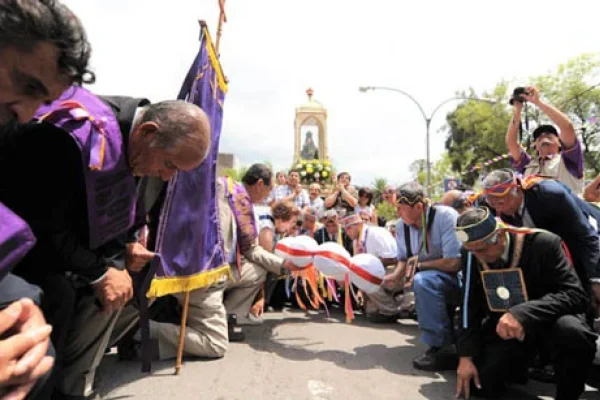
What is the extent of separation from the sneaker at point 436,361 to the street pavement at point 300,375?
60 millimetres

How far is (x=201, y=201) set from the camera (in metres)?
3.37

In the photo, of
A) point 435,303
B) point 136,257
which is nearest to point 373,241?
point 435,303

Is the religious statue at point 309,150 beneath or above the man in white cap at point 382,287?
above

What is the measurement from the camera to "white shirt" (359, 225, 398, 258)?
5215mm

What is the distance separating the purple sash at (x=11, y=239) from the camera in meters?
1.03

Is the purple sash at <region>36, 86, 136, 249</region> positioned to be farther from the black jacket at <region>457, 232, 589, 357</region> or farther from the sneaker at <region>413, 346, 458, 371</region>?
the sneaker at <region>413, 346, 458, 371</region>

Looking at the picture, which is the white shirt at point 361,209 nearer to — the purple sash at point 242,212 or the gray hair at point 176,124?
the purple sash at point 242,212

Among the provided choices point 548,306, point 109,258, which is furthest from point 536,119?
point 109,258

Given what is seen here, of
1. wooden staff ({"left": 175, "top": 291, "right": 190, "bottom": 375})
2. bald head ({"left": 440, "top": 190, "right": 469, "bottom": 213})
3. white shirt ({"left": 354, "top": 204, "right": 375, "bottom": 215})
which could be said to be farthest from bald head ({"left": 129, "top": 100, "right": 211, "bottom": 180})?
white shirt ({"left": 354, "top": 204, "right": 375, "bottom": 215})

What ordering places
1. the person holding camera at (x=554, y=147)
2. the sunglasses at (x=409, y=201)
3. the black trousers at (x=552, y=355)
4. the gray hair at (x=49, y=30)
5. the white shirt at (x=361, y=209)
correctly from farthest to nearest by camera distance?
the white shirt at (x=361, y=209)
the sunglasses at (x=409, y=201)
the person holding camera at (x=554, y=147)
the black trousers at (x=552, y=355)
the gray hair at (x=49, y=30)

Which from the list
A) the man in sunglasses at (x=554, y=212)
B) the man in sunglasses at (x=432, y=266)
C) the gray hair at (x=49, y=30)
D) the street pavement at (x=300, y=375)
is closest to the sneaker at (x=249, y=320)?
the street pavement at (x=300, y=375)

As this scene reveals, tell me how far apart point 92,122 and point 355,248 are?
3813 mm

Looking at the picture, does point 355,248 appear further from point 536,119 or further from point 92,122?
point 536,119

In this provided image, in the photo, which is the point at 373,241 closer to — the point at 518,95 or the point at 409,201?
the point at 409,201
